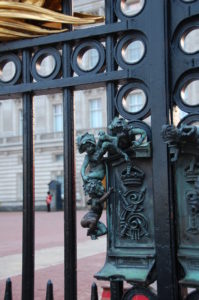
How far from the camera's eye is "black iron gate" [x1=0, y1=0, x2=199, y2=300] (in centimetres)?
268

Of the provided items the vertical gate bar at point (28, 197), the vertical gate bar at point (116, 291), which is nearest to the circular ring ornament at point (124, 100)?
the vertical gate bar at point (28, 197)

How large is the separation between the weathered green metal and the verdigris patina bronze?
18 centimetres

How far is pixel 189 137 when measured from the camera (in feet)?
8.22

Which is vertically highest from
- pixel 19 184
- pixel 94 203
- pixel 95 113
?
pixel 95 113

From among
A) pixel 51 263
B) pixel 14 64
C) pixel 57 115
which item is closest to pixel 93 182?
pixel 14 64

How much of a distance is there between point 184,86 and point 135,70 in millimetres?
325

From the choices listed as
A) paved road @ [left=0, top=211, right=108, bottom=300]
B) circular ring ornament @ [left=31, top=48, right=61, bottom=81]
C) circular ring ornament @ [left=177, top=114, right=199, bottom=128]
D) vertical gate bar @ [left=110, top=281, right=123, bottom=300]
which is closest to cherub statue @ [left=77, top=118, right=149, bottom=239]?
circular ring ornament @ [left=177, top=114, right=199, bottom=128]

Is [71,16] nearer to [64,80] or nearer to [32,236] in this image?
[64,80]

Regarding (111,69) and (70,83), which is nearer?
(111,69)

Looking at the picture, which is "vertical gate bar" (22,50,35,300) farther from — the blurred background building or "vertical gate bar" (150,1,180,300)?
the blurred background building

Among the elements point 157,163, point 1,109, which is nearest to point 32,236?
point 157,163

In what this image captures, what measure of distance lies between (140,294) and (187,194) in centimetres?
68

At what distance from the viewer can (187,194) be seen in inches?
104

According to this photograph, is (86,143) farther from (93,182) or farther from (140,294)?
(140,294)
